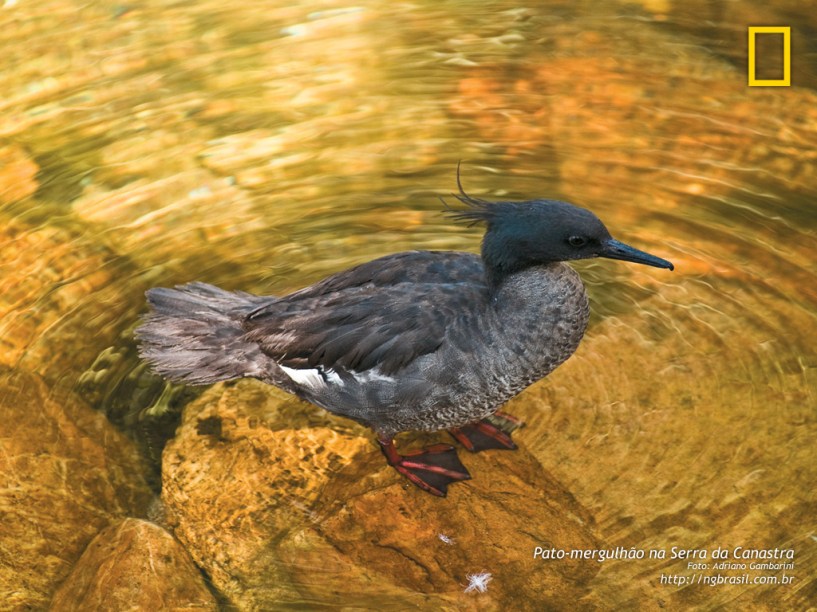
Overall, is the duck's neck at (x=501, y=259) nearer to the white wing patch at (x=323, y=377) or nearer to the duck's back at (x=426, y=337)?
the duck's back at (x=426, y=337)

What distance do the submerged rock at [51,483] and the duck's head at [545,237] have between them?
201 cm

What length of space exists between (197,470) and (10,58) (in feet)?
14.2

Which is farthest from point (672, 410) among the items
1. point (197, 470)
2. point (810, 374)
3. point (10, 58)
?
point (10, 58)

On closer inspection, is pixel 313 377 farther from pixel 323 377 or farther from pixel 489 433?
pixel 489 433

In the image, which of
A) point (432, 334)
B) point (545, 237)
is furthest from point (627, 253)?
point (432, 334)

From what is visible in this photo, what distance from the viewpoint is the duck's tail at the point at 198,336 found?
462 cm

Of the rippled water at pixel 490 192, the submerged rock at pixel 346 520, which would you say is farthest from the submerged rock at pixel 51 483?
the submerged rock at pixel 346 520

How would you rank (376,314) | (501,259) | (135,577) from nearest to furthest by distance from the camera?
(135,577), (501,259), (376,314)

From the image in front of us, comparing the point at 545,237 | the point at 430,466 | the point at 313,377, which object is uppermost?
the point at 545,237

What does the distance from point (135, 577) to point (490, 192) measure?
3.11 metres

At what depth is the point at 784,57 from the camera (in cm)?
683

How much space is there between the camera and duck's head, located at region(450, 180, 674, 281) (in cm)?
404

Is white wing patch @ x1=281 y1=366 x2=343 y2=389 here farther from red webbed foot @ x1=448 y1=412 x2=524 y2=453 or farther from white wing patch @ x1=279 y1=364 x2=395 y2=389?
red webbed foot @ x1=448 y1=412 x2=524 y2=453

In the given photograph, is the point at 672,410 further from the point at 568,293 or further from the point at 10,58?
the point at 10,58
